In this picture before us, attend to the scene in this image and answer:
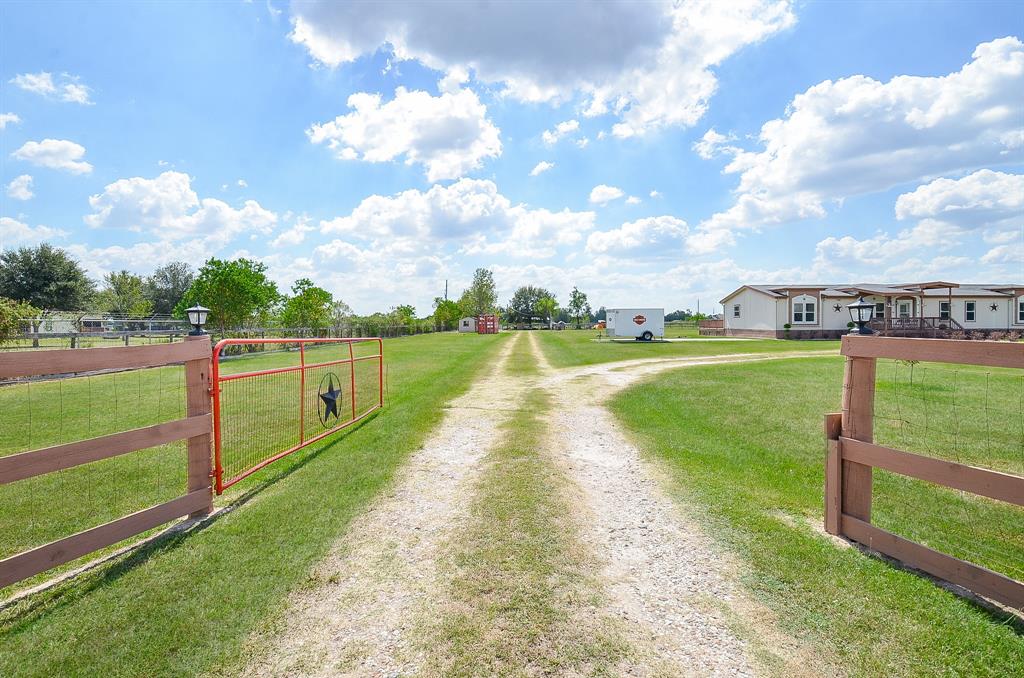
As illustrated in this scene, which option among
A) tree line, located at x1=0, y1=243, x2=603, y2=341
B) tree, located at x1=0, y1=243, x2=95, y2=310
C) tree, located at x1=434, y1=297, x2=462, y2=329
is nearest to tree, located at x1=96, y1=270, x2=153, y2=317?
tree line, located at x1=0, y1=243, x2=603, y2=341

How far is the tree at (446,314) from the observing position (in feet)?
242

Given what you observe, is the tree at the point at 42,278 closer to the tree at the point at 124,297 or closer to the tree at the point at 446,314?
the tree at the point at 124,297

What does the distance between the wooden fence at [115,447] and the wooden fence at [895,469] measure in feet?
19.1

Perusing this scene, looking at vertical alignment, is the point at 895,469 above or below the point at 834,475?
above

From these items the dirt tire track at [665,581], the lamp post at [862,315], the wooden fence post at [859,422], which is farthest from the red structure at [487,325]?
the wooden fence post at [859,422]

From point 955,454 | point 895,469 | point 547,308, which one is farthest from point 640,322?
point 547,308

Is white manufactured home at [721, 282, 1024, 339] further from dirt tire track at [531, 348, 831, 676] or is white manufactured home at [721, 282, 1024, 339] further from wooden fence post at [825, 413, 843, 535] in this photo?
wooden fence post at [825, 413, 843, 535]

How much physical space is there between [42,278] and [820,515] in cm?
6218

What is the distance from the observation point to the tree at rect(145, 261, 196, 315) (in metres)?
82.2

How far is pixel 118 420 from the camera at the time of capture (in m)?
8.84

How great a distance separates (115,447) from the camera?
12.3ft

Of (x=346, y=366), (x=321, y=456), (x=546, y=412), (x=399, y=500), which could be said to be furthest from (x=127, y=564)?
(x=346, y=366)

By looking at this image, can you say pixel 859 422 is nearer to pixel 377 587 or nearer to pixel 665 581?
pixel 665 581

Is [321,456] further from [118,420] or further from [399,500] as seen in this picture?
[118,420]
